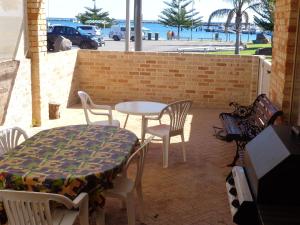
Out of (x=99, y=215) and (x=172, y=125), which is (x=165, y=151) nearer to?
(x=172, y=125)

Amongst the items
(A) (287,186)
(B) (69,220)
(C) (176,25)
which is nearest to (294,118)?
(A) (287,186)

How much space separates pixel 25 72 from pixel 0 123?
3.23 ft

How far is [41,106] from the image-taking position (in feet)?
23.4

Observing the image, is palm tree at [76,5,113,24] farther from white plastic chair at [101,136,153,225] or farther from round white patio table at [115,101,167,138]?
white plastic chair at [101,136,153,225]

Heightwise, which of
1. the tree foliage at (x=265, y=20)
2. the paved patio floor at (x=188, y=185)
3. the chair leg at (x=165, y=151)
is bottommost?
the paved patio floor at (x=188, y=185)

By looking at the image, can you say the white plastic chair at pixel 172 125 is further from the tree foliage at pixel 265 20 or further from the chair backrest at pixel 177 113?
the tree foliage at pixel 265 20

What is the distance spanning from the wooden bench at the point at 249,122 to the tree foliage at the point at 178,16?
4038cm

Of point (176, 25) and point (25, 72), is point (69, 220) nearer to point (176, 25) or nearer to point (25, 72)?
point (25, 72)

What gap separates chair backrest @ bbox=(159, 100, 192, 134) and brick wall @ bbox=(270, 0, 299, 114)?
1095mm

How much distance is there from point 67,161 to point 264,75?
5119mm

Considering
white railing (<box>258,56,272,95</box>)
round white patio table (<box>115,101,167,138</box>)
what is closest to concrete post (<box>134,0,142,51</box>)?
white railing (<box>258,56,272,95</box>)

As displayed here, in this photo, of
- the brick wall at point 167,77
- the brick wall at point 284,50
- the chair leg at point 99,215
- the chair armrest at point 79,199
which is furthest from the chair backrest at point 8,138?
the brick wall at point 167,77

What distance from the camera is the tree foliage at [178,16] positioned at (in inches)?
1769

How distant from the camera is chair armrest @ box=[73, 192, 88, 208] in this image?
109 inches
